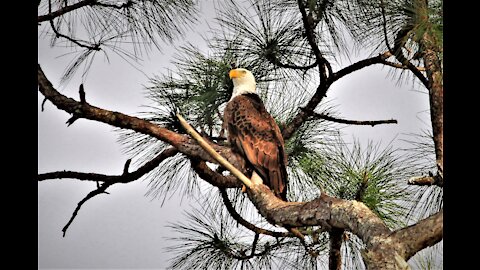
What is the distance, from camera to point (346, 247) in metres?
1.62

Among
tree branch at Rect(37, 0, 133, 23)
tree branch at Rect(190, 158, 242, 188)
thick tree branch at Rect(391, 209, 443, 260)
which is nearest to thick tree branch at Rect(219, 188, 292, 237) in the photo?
tree branch at Rect(190, 158, 242, 188)

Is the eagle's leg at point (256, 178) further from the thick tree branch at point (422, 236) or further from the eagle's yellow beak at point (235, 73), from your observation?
the thick tree branch at point (422, 236)

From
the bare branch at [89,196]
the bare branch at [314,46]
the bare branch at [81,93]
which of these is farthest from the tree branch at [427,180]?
the bare branch at [89,196]

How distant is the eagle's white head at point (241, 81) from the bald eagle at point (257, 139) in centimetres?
2

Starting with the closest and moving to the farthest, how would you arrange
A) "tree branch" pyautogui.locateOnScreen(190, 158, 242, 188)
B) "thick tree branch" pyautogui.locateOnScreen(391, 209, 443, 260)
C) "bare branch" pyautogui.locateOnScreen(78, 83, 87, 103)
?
"thick tree branch" pyautogui.locateOnScreen(391, 209, 443, 260) → "bare branch" pyautogui.locateOnScreen(78, 83, 87, 103) → "tree branch" pyautogui.locateOnScreen(190, 158, 242, 188)

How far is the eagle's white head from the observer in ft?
4.99

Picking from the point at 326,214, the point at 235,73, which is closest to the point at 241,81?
the point at 235,73

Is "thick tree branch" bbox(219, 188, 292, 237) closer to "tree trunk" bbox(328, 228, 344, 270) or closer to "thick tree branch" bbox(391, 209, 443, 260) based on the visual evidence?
"tree trunk" bbox(328, 228, 344, 270)

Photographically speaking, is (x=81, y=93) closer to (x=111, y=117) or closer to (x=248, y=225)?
(x=111, y=117)

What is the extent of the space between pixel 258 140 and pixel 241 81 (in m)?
0.24

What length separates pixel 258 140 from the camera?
134cm
